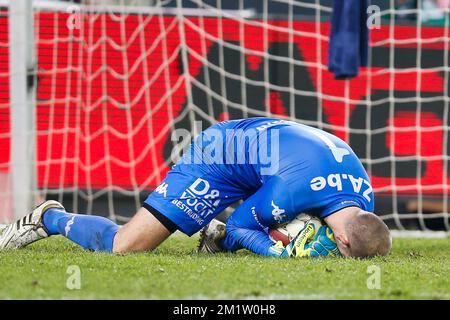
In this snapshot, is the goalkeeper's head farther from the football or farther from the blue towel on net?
the blue towel on net

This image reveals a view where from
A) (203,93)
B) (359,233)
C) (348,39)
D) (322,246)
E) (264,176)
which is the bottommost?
(322,246)

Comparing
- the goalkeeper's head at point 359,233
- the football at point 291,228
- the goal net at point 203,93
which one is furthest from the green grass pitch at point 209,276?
the goal net at point 203,93

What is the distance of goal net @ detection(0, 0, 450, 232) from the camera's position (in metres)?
8.05

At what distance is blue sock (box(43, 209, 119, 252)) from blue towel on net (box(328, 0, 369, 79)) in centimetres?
185

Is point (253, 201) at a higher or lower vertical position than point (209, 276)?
higher

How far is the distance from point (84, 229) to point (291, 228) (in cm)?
109

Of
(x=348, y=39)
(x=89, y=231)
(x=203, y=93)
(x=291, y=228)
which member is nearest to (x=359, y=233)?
(x=291, y=228)

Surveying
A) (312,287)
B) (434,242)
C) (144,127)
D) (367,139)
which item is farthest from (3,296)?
(367,139)

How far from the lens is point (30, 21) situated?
738cm

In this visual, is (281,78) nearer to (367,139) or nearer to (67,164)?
(367,139)

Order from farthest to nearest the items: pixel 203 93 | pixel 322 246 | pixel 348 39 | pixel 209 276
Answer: pixel 203 93, pixel 348 39, pixel 322 246, pixel 209 276

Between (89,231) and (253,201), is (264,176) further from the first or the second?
(89,231)

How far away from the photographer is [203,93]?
8.15 meters

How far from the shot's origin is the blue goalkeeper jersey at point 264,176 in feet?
17.1
